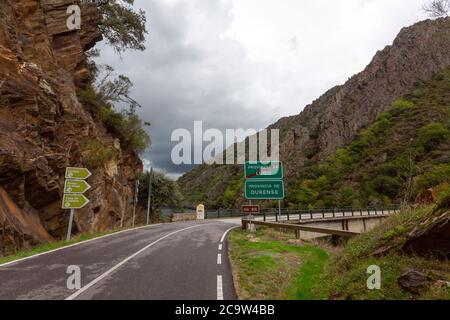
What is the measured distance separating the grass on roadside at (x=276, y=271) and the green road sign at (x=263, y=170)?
15.1ft

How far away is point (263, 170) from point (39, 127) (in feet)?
41.0

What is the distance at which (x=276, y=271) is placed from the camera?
7.92 metres

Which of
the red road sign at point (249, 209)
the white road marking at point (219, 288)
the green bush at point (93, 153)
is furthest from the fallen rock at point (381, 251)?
the green bush at point (93, 153)

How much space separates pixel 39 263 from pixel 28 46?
15.5 metres

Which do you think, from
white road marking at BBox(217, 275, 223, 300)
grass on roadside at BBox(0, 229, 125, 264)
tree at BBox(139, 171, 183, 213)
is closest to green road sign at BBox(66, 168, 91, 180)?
grass on roadside at BBox(0, 229, 125, 264)

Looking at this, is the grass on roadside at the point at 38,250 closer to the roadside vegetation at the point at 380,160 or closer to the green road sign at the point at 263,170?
the green road sign at the point at 263,170

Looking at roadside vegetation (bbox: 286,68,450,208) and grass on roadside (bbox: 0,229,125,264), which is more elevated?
roadside vegetation (bbox: 286,68,450,208)

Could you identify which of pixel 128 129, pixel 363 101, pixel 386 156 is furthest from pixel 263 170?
pixel 363 101

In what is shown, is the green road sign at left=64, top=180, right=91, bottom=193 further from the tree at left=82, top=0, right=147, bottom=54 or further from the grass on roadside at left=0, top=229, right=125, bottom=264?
the tree at left=82, top=0, right=147, bottom=54

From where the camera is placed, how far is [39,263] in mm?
8555

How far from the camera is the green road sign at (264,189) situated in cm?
1570

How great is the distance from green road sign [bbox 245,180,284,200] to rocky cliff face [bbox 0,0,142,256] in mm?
10521

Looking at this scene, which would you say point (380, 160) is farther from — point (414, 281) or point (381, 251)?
point (414, 281)

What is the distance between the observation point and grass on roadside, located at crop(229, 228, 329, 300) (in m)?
6.04
